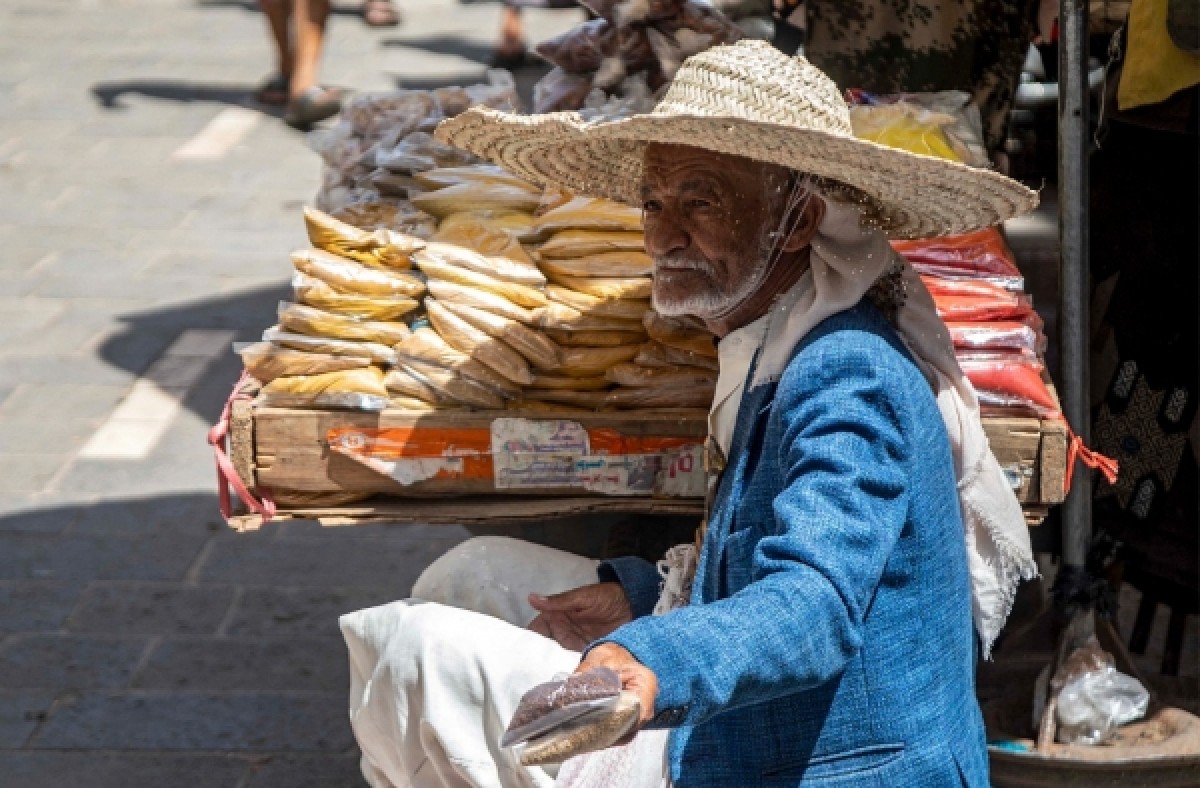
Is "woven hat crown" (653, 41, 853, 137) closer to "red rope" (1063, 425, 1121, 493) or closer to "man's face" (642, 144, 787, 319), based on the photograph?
"man's face" (642, 144, 787, 319)

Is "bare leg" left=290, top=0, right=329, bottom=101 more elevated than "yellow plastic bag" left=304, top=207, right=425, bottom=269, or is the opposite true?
"yellow plastic bag" left=304, top=207, right=425, bottom=269

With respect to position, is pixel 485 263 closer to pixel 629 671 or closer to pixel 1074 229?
pixel 1074 229

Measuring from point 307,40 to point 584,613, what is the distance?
5.87 metres

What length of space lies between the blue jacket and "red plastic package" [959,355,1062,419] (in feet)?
1.46

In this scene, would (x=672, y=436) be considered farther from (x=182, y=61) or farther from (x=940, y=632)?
(x=182, y=61)

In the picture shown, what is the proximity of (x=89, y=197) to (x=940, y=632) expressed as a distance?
5.60 m

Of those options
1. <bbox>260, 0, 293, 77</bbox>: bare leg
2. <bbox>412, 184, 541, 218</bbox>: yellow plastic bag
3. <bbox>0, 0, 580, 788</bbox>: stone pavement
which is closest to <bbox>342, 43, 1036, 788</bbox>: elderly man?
<bbox>412, 184, 541, 218</bbox>: yellow plastic bag

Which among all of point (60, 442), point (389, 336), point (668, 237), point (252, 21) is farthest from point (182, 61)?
point (668, 237)

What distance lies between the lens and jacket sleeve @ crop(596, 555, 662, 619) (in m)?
2.52

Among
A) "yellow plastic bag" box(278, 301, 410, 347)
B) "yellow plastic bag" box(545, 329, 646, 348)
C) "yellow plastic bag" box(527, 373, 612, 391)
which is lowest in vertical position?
"yellow plastic bag" box(527, 373, 612, 391)

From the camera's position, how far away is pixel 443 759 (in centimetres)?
231

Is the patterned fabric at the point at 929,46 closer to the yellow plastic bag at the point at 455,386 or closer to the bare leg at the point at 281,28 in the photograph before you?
the yellow plastic bag at the point at 455,386

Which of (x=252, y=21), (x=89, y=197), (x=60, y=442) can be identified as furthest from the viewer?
(x=252, y=21)

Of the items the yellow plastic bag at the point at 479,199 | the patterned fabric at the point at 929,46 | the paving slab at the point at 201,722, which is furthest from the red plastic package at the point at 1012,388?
the paving slab at the point at 201,722
